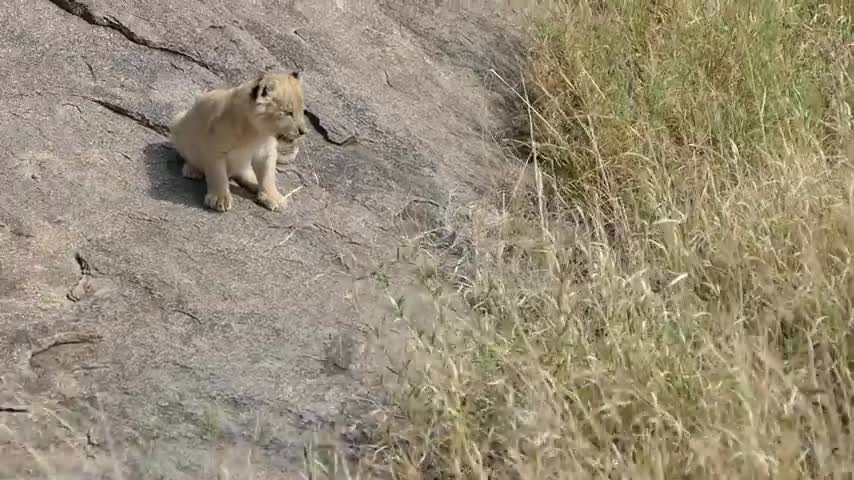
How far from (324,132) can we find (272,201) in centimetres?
56

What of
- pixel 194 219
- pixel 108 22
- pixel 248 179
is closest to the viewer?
pixel 194 219

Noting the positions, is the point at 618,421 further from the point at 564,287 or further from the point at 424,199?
the point at 424,199

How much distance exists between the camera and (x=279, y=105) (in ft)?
11.7

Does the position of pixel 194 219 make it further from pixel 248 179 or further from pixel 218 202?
pixel 248 179

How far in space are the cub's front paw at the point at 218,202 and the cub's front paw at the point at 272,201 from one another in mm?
140

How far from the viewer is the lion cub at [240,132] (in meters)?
3.54

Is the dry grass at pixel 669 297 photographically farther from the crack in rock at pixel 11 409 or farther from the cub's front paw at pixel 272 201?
the crack in rock at pixel 11 409

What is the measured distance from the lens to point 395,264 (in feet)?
10.7

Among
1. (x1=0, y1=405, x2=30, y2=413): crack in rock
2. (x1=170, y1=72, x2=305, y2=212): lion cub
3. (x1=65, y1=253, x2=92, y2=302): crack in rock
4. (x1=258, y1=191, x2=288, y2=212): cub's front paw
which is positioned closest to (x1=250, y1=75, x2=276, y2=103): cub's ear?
(x1=170, y1=72, x2=305, y2=212): lion cub

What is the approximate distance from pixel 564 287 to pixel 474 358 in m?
0.30

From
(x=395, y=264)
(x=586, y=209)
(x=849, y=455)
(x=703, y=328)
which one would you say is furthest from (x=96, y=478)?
(x=586, y=209)

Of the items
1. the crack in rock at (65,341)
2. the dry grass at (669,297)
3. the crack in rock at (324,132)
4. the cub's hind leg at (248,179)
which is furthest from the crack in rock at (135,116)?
the dry grass at (669,297)

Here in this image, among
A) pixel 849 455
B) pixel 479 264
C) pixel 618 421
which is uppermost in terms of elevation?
pixel 849 455

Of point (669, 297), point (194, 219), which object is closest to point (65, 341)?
point (194, 219)
